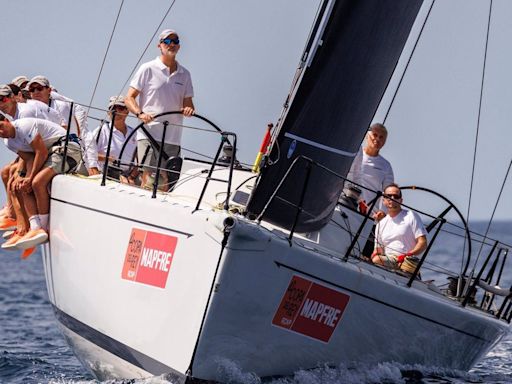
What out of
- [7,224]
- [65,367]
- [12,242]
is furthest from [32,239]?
[65,367]

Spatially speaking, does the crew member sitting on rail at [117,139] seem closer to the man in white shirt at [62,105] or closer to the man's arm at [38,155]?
the man in white shirt at [62,105]

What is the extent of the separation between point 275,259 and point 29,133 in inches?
111

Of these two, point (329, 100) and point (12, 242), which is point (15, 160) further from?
point (329, 100)

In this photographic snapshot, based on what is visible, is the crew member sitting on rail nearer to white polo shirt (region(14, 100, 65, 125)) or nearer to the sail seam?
white polo shirt (region(14, 100, 65, 125))

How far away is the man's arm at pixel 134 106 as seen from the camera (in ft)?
30.7

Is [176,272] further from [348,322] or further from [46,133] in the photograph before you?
[46,133]

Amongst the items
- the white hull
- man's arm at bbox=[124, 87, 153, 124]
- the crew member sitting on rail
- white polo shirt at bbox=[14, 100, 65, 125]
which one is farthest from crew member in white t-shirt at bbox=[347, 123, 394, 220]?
white polo shirt at bbox=[14, 100, 65, 125]

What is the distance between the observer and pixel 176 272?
780cm

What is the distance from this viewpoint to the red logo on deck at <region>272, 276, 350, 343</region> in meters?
7.80

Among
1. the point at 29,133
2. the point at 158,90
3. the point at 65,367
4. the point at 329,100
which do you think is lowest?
the point at 65,367

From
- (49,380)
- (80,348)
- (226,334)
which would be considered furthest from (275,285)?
(49,380)

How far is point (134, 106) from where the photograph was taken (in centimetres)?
968

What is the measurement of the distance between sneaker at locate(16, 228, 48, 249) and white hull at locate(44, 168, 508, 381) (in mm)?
119

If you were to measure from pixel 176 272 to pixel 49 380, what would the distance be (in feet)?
9.68
